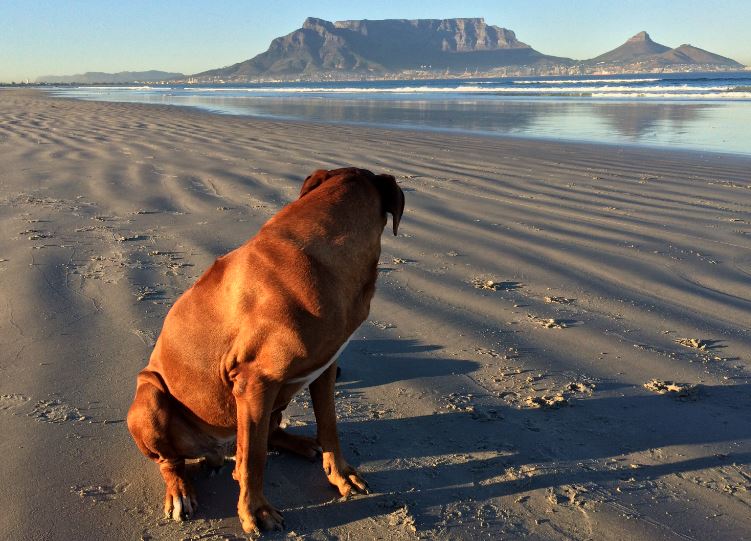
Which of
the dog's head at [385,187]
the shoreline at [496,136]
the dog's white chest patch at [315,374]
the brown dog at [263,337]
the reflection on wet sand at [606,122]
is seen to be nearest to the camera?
the brown dog at [263,337]

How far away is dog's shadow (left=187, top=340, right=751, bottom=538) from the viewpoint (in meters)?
2.58

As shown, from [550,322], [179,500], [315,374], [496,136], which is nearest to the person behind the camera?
[315,374]

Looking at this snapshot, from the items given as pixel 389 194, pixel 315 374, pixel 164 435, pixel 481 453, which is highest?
pixel 389 194

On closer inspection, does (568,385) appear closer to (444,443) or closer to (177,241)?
(444,443)

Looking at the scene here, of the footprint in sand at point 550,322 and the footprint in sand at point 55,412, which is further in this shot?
the footprint in sand at point 550,322

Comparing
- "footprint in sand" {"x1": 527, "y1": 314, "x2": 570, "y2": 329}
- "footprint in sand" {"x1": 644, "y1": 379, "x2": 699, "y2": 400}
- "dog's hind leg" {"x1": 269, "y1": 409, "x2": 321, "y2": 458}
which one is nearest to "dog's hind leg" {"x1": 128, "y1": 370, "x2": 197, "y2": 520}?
"dog's hind leg" {"x1": 269, "y1": 409, "x2": 321, "y2": 458}

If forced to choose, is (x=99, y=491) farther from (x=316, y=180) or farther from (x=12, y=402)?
(x=316, y=180)

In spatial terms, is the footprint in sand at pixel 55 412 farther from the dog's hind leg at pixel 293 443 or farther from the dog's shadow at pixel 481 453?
the dog's hind leg at pixel 293 443

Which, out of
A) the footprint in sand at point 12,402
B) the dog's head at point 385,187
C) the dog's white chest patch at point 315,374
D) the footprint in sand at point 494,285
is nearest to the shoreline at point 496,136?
the footprint in sand at point 494,285

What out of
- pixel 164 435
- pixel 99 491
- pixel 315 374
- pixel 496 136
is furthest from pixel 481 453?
pixel 496 136

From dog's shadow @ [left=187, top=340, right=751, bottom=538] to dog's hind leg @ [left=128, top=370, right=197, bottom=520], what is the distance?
10cm

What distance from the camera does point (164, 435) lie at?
2.49 m

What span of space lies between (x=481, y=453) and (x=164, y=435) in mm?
1308

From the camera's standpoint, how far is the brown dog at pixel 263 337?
224 centimetres
